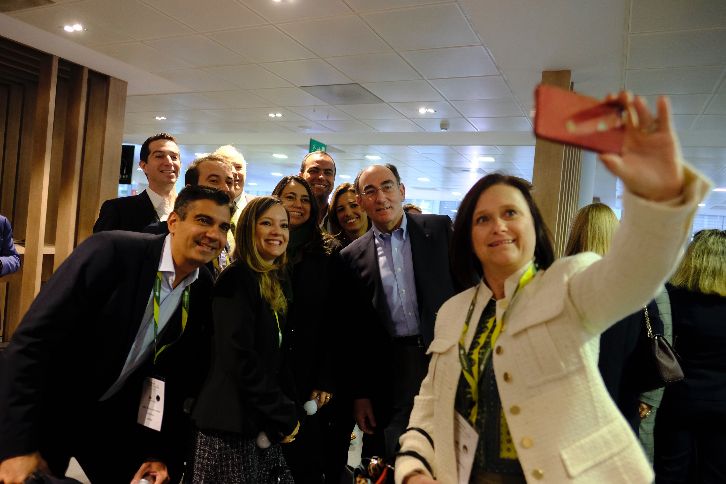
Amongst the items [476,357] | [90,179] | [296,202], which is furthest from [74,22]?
[476,357]

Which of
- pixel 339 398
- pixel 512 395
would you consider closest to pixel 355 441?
pixel 339 398

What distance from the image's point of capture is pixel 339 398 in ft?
8.52

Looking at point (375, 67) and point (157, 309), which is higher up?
point (375, 67)

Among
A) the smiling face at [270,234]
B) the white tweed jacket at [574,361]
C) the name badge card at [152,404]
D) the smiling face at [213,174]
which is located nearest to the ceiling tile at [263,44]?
the smiling face at [213,174]

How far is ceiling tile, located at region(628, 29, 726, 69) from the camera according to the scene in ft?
11.5

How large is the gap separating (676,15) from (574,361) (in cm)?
328

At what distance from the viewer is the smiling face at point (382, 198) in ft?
8.42

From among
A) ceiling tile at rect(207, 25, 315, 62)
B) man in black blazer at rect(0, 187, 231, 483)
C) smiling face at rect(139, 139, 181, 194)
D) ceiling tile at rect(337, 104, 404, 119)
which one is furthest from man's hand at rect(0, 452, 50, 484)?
ceiling tile at rect(337, 104, 404, 119)

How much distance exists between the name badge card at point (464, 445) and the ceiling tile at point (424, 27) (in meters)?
2.98

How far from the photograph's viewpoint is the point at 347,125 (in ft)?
24.5

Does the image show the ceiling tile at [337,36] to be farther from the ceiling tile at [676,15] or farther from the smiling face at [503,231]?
the smiling face at [503,231]

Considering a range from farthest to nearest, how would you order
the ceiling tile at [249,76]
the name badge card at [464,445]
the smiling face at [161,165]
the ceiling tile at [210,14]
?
the ceiling tile at [249,76] → the ceiling tile at [210,14] → the smiling face at [161,165] → the name badge card at [464,445]

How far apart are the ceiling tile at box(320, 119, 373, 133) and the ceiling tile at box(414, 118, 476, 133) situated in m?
0.94

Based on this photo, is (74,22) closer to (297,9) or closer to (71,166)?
(71,166)
